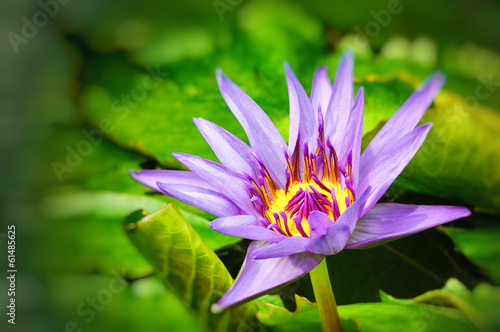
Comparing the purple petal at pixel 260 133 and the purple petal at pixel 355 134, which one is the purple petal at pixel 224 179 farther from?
the purple petal at pixel 355 134

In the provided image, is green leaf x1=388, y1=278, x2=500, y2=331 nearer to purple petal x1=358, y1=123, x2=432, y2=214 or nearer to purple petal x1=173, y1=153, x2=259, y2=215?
purple petal x1=358, y1=123, x2=432, y2=214

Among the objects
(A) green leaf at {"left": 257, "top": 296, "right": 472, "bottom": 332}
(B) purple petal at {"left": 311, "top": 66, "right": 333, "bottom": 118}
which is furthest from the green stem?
(B) purple petal at {"left": 311, "top": 66, "right": 333, "bottom": 118}

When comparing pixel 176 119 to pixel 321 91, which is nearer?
pixel 321 91

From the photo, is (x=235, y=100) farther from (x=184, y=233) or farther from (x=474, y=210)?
(x=474, y=210)

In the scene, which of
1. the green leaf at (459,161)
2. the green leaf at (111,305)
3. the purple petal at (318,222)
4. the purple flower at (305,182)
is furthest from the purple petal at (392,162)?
the green leaf at (111,305)

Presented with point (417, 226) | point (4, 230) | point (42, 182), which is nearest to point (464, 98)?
point (417, 226)

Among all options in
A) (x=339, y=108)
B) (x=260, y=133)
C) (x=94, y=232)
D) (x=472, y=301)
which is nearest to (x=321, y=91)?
(x=339, y=108)

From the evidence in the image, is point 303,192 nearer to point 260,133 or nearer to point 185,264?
point 260,133
